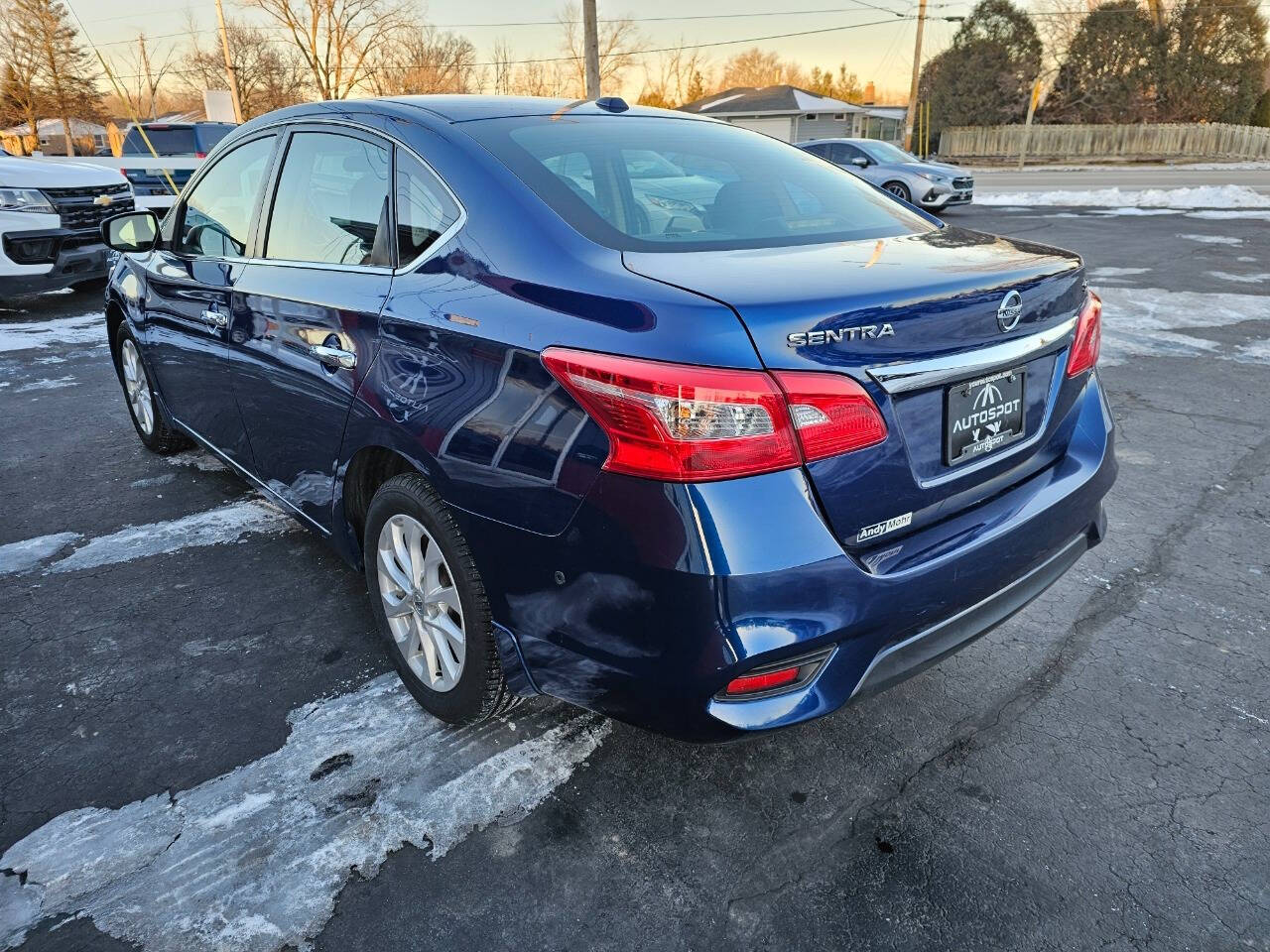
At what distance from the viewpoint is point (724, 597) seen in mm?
1709

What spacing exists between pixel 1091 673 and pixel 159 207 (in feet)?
39.1

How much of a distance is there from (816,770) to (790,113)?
4967cm

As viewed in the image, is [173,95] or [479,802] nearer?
[479,802]

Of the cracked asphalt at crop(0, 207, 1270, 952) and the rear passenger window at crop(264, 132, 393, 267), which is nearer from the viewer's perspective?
the cracked asphalt at crop(0, 207, 1270, 952)

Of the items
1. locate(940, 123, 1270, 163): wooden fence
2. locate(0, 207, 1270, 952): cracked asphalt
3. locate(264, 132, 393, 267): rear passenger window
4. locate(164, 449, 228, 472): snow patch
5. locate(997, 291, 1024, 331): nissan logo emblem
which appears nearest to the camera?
locate(0, 207, 1270, 952): cracked asphalt

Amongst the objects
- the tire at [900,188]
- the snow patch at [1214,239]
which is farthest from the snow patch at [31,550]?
the tire at [900,188]

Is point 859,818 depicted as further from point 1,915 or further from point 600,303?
point 1,915

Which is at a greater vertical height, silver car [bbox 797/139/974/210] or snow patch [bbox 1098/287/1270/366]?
silver car [bbox 797/139/974/210]

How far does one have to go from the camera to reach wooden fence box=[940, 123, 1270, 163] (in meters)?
40.8

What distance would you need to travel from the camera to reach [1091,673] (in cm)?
276

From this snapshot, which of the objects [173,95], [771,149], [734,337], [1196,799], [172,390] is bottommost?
[1196,799]

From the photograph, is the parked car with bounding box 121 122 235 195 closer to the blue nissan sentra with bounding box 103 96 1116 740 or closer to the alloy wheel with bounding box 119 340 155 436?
the alloy wheel with bounding box 119 340 155 436

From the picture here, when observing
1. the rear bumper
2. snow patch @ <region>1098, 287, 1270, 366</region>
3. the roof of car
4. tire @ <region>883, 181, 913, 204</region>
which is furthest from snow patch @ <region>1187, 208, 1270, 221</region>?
the rear bumper

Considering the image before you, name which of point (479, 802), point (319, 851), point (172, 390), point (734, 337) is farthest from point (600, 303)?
point (172, 390)
